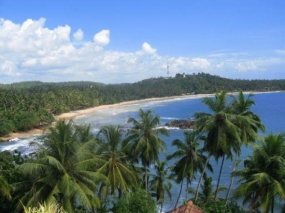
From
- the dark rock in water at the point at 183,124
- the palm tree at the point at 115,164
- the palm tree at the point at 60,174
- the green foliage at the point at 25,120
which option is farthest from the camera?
the green foliage at the point at 25,120

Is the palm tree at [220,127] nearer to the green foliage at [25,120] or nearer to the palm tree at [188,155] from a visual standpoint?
the palm tree at [188,155]

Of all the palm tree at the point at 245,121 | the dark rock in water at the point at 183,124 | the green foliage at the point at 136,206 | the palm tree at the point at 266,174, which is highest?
the palm tree at the point at 245,121

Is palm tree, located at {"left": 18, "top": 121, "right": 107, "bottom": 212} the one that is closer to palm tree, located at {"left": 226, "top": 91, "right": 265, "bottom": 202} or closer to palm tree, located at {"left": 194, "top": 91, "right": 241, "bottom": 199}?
palm tree, located at {"left": 194, "top": 91, "right": 241, "bottom": 199}

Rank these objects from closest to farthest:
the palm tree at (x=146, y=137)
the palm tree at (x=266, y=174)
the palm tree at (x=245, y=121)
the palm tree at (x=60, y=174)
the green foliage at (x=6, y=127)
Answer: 1. the palm tree at (x=60, y=174)
2. the palm tree at (x=266, y=174)
3. the palm tree at (x=245, y=121)
4. the palm tree at (x=146, y=137)
5. the green foliage at (x=6, y=127)

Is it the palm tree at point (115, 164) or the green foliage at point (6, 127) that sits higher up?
the palm tree at point (115, 164)

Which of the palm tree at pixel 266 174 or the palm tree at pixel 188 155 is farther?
the palm tree at pixel 188 155

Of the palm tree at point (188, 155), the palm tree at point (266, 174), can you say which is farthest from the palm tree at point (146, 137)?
the palm tree at point (266, 174)
